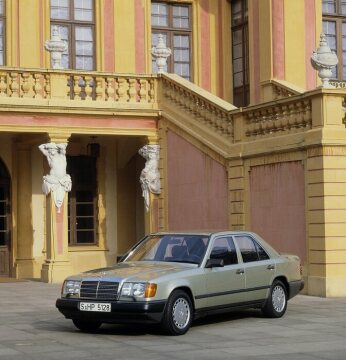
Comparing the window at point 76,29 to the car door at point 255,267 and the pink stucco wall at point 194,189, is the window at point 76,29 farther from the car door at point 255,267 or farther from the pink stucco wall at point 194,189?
the car door at point 255,267

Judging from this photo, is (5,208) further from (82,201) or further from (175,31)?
(175,31)

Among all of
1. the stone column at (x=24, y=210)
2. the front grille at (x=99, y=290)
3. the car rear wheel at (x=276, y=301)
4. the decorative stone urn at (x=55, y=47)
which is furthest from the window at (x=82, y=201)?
the front grille at (x=99, y=290)

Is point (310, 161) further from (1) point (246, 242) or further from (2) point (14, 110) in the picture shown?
(2) point (14, 110)

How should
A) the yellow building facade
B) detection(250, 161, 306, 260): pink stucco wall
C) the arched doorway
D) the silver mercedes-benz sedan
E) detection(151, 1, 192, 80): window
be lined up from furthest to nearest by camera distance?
detection(151, 1, 192, 80): window < the arched doorway < detection(250, 161, 306, 260): pink stucco wall < the yellow building facade < the silver mercedes-benz sedan

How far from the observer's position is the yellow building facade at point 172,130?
1738 cm

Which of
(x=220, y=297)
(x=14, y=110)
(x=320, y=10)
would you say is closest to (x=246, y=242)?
(x=220, y=297)

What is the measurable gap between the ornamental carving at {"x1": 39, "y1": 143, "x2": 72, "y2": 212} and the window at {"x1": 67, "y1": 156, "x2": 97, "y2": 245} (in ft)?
9.41

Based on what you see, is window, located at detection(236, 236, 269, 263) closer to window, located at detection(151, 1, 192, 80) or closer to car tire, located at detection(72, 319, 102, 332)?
car tire, located at detection(72, 319, 102, 332)

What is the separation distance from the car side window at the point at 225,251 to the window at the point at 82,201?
11683 millimetres

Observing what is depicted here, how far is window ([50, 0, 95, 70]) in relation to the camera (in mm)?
23672

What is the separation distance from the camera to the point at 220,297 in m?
12.7

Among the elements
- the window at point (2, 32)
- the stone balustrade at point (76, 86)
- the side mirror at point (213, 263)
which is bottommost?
the side mirror at point (213, 263)

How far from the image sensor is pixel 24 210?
A: 23812 millimetres

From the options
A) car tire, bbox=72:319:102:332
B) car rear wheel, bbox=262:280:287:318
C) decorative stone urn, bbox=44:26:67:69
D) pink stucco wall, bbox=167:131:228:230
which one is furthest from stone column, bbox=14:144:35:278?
car tire, bbox=72:319:102:332
